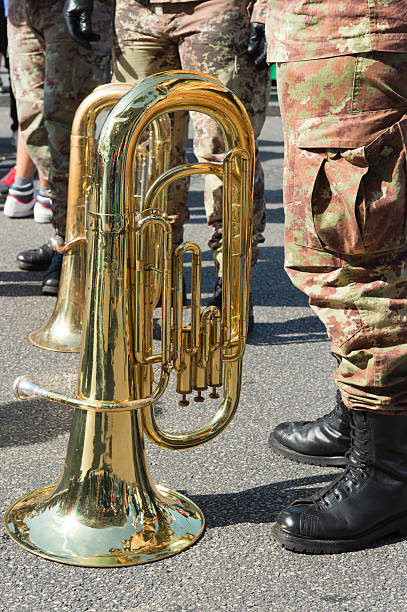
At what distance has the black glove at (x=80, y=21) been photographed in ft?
10.9

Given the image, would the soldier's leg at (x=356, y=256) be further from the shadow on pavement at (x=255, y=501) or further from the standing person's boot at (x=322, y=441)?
the standing person's boot at (x=322, y=441)

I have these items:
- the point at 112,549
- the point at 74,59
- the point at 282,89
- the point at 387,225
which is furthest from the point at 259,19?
the point at 112,549

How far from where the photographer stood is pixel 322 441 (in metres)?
2.36

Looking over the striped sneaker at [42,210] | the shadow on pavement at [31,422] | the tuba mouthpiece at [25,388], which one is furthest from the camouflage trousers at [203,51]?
the striped sneaker at [42,210]

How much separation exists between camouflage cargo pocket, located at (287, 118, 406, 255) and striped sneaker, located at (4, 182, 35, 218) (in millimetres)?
3788

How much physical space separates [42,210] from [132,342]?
3503 mm

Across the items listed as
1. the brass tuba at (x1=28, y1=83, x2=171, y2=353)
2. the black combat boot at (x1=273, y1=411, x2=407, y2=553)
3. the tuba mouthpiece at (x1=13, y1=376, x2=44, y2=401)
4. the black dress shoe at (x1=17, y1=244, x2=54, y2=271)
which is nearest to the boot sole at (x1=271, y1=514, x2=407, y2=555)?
the black combat boot at (x1=273, y1=411, x2=407, y2=553)

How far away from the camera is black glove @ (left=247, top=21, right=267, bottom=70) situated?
3105 mm

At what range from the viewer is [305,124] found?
1.83m

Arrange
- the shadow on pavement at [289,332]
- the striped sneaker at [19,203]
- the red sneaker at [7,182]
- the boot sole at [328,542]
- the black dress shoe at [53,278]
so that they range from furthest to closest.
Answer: the red sneaker at [7,182]
the striped sneaker at [19,203]
the black dress shoe at [53,278]
the shadow on pavement at [289,332]
the boot sole at [328,542]

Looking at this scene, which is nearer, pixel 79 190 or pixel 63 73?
pixel 79 190

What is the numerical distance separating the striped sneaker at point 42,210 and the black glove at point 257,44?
232cm

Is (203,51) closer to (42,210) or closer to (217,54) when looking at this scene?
(217,54)

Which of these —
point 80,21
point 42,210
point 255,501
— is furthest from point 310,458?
point 42,210
